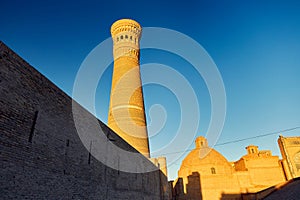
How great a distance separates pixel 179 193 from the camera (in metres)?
25.4

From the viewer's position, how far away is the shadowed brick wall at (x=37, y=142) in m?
4.36

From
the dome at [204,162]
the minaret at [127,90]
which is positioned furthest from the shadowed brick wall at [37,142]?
the dome at [204,162]

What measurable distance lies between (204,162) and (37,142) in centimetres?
2431

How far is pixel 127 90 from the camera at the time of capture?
1662cm

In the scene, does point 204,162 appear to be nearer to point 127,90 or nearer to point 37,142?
point 127,90

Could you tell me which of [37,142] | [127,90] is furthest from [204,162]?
[37,142]

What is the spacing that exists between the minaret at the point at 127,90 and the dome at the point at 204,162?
12910 millimetres

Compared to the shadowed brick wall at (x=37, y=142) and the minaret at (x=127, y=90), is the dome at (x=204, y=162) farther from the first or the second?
the shadowed brick wall at (x=37, y=142)

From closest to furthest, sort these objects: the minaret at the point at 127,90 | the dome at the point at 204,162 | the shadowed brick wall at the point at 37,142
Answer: the shadowed brick wall at the point at 37,142 < the minaret at the point at 127,90 < the dome at the point at 204,162

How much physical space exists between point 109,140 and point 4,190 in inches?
194

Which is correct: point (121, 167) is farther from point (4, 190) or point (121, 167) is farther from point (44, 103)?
point (4, 190)

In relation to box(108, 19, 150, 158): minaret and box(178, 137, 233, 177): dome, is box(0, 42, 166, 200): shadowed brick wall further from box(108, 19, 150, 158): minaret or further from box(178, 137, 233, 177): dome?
box(178, 137, 233, 177): dome

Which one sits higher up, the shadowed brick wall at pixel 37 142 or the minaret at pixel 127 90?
the minaret at pixel 127 90

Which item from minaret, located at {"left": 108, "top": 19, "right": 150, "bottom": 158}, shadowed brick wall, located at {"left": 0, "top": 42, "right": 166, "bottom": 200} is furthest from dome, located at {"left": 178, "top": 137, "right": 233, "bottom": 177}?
shadowed brick wall, located at {"left": 0, "top": 42, "right": 166, "bottom": 200}
